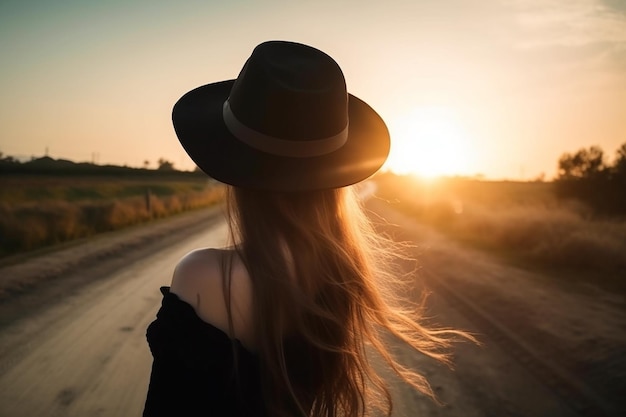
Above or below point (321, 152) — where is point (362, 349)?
below

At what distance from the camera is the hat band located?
1380mm

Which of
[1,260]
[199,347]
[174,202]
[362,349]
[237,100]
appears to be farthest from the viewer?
[174,202]

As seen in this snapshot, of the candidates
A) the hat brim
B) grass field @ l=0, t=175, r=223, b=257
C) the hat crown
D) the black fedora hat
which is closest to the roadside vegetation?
grass field @ l=0, t=175, r=223, b=257

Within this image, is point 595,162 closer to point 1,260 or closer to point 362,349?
point 1,260

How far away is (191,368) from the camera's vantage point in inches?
48.3

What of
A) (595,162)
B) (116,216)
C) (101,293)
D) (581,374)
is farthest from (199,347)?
(595,162)

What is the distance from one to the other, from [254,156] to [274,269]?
33cm

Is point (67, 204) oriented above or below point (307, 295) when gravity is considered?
below

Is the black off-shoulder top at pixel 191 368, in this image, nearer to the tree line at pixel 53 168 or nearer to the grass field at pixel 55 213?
the grass field at pixel 55 213

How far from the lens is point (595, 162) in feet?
86.7

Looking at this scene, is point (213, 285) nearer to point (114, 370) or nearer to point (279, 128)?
point (279, 128)

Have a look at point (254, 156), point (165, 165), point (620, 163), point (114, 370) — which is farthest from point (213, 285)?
point (165, 165)

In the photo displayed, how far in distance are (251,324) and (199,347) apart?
5.7 inches

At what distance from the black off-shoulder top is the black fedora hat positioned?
1.27 ft
